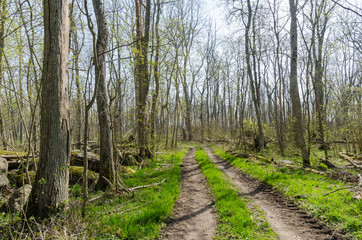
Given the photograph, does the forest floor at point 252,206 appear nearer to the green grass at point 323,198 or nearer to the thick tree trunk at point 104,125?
the green grass at point 323,198

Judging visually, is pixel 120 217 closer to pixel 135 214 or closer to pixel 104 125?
pixel 135 214

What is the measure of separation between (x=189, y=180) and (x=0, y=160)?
642 centimetres

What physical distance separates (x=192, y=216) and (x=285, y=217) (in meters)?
2.23

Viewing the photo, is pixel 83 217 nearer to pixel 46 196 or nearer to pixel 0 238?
pixel 46 196

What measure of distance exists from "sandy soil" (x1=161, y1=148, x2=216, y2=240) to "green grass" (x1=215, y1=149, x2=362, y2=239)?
2.45 m

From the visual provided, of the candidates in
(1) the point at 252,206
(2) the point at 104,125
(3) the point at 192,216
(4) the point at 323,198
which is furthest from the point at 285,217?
(2) the point at 104,125

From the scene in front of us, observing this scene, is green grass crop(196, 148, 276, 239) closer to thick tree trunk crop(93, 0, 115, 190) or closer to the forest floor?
the forest floor

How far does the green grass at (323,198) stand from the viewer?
12.3 feet

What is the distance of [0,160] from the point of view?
5660 millimetres

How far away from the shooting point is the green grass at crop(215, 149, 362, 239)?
12.3 ft

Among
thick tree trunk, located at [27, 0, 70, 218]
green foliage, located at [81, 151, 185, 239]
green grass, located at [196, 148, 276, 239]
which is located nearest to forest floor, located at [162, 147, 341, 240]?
green grass, located at [196, 148, 276, 239]

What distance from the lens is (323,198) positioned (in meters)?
4.85

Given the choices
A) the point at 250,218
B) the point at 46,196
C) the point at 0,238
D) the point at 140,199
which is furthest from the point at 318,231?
A: the point at 0,238

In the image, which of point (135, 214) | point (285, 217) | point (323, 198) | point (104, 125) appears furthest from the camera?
point (104, 125)
